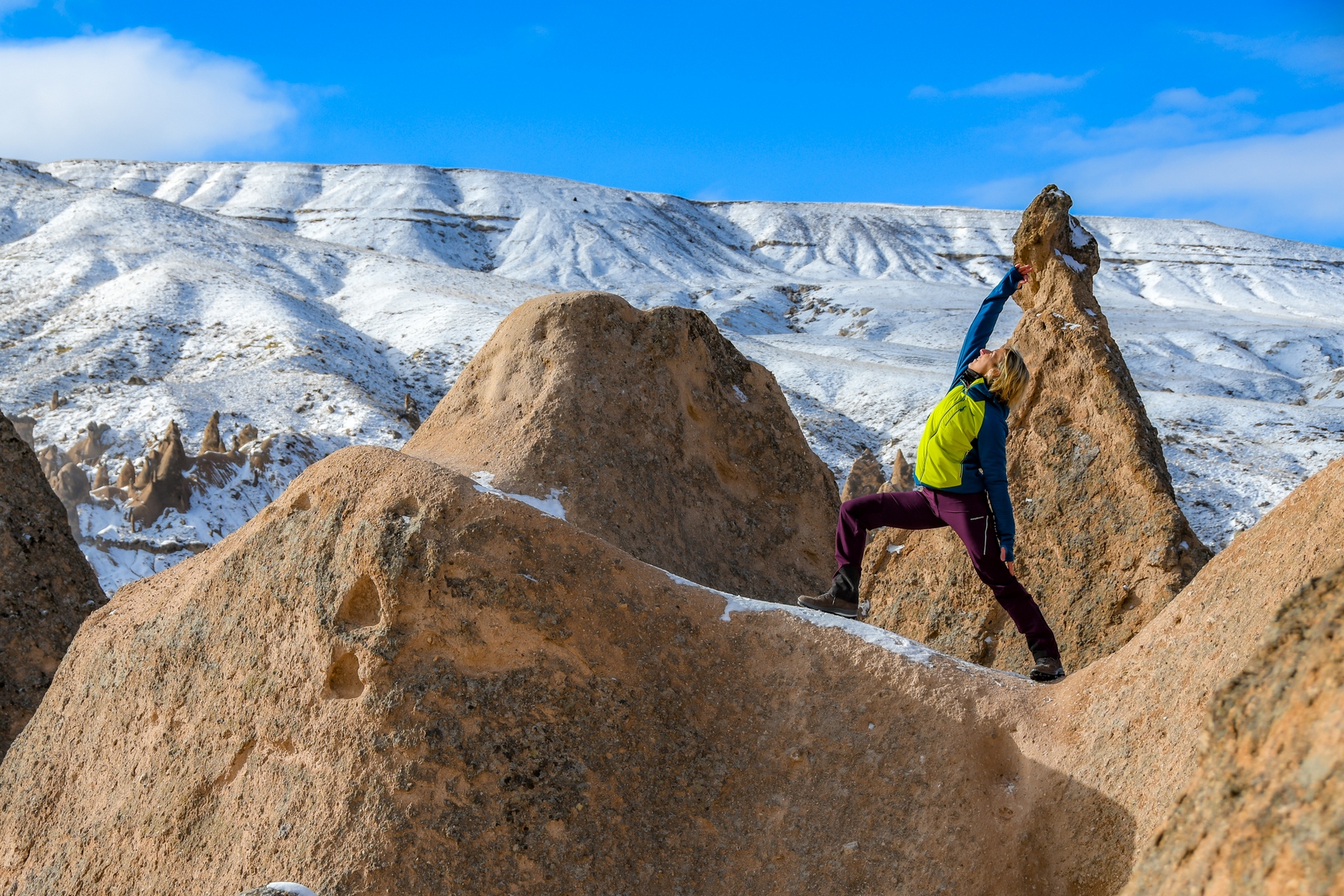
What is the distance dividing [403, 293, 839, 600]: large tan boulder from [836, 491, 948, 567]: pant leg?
1.89 metres

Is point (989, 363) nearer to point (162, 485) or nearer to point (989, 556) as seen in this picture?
point (989, 556)

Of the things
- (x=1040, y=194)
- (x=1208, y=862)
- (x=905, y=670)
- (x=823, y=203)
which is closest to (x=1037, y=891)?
(x=905, y=670)

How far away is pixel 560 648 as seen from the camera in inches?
151

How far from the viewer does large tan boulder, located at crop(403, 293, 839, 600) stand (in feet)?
22.6

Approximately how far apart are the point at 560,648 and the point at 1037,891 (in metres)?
1.85

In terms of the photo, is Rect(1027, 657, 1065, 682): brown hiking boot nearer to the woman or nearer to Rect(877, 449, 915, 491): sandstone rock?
the woman

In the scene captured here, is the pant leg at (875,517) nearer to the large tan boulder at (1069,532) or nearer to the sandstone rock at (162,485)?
the large tan boulder at (1069,532)

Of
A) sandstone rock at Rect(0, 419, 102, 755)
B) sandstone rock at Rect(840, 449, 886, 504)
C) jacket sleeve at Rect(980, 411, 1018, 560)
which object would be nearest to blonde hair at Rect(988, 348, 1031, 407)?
jacket sleeve at Rect(980, 411, 1018, 560)

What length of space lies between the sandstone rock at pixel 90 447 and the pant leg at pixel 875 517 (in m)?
18.1

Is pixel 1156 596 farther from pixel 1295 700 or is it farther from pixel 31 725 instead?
pixel 31 725

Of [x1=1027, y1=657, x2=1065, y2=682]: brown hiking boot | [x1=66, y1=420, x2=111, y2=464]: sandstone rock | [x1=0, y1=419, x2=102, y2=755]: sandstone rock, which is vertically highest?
[x1=1027, y1=657, x2=1065, y2=682]: brown hiking boot

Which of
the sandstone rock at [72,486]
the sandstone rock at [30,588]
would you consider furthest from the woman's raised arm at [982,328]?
the sandstone rock at [72,486]

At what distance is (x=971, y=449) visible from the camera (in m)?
4.76

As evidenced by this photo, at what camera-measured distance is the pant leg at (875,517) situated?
16.4 ft
